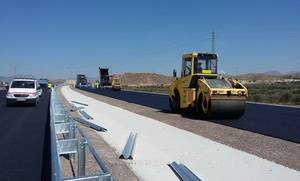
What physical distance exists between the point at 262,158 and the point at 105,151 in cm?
396

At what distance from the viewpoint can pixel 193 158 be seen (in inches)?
429

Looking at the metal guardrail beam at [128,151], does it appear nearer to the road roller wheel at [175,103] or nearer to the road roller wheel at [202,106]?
the road roller wheel at [202,106]

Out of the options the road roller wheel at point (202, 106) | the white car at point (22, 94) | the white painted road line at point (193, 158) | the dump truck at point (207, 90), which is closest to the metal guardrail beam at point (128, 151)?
the white painted road line at point (193, 158)

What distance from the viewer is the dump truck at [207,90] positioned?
830 inches

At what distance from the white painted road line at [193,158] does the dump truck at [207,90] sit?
5271mm

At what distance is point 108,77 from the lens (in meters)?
90.0

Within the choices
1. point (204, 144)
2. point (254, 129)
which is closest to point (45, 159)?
point (204, 144)

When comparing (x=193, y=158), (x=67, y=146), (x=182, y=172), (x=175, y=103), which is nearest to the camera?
(x=67, y=146)

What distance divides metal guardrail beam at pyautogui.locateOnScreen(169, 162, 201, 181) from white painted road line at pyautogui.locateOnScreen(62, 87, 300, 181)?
5.0 inches

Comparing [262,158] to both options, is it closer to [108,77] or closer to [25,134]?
[25,134]

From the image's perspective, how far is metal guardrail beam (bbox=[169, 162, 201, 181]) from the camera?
8445mm

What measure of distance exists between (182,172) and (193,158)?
1.90 meters

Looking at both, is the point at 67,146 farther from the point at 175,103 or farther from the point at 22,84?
the point at 22,84

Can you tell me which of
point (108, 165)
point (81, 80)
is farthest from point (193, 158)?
point (81, 80)
